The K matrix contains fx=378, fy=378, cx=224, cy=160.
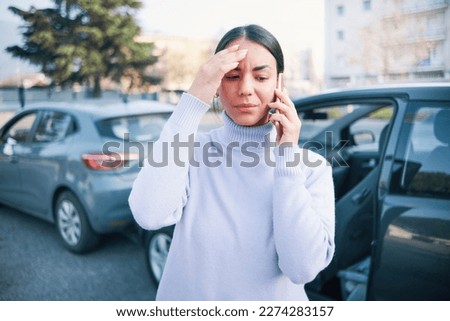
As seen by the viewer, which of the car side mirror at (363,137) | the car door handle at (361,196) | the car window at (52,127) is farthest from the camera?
the car window at (52,127)

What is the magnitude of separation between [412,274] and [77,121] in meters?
3.03

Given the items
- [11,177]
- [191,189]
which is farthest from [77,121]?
[191,189]

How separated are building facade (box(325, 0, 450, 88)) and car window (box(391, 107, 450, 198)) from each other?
55cm

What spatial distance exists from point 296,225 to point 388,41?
4.25 metres

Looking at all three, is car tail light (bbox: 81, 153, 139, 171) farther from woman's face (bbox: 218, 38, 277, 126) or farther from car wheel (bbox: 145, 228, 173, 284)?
woman's face (bbox: 218, 38, 277, 126)

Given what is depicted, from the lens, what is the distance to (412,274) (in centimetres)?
167

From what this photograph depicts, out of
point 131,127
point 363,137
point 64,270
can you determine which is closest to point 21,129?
point 131,127

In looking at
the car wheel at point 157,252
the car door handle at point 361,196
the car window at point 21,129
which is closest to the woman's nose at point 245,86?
the car door handle at point 361,196

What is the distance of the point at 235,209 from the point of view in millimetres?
1135

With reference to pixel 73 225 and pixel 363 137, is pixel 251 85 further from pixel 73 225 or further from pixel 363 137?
pixel 73 225

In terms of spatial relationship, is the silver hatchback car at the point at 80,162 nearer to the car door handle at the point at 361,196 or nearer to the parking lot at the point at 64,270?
the parking lot at the point at 64,270

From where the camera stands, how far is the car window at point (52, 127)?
3.64 metres
